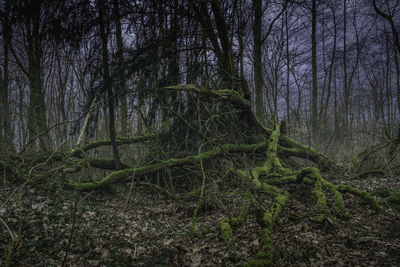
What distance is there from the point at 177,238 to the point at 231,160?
2708 millimetres

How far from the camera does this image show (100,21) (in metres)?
5.43

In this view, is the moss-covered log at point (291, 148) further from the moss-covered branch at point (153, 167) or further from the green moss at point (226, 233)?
the green moss at point (226, 233)

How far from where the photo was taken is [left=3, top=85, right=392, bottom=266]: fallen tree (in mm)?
3715

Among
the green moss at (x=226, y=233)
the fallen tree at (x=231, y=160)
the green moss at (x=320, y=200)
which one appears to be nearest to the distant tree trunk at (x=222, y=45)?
Answer: the fallen tree at (x=231, y=160)

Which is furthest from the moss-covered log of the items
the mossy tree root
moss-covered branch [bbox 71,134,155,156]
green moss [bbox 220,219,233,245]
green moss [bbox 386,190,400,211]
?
green moss [bbox 220,219,233,245]

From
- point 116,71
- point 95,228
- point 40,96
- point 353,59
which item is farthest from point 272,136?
point 353,59

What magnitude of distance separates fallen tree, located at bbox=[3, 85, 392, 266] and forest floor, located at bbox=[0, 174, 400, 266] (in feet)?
0.70

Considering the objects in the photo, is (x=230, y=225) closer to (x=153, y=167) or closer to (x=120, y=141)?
(x=153, y=167)

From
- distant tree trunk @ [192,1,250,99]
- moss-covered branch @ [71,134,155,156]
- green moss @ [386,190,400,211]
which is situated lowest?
green moss @ [386,190,400,211]

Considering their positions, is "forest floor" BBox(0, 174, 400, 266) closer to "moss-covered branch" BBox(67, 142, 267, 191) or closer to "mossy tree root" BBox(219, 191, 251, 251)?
"mossy tree root" BBox(219, 191, 251, 251)

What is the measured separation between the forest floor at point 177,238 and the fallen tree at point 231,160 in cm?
21

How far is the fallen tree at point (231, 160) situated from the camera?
371 centimetres

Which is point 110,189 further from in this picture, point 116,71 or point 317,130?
point 317,130

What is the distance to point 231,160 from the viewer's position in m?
5.81
